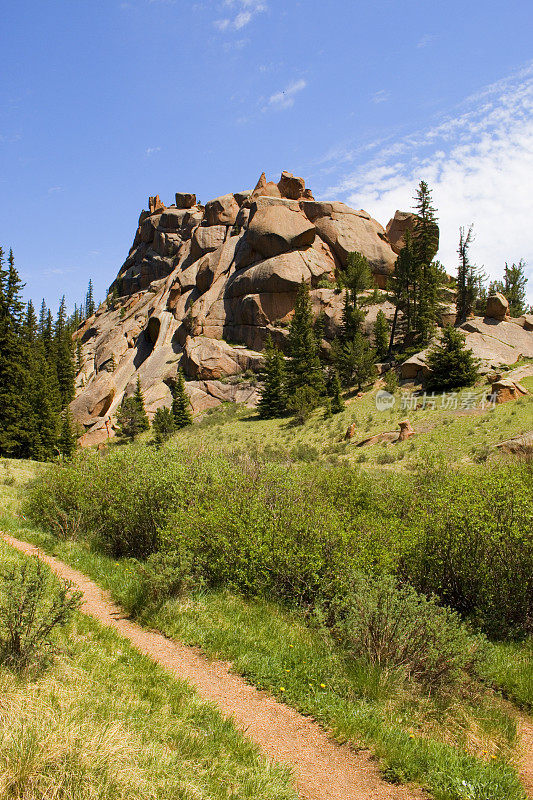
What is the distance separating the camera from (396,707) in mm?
5137

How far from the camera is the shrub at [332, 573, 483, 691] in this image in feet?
18.7

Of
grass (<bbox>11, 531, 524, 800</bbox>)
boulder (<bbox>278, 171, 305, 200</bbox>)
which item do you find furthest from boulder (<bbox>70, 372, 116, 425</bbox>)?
grass (<bbox>11, 531, 524, 800</bbox>)

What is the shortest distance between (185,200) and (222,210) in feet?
61.3

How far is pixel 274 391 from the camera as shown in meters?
41.4

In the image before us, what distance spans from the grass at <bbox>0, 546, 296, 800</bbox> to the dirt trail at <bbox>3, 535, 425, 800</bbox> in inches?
11.2

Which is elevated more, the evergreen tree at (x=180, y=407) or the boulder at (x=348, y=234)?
the boulder at (x=348, y=234)

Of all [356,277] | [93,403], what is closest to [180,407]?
[93,403]

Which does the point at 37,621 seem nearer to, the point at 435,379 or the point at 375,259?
the point at 435,379

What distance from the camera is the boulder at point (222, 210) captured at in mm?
63253

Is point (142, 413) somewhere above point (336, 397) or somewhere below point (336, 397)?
below

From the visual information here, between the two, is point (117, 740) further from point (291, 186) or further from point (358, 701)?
point (291, 186)

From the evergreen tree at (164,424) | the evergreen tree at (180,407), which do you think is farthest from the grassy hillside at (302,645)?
the evergreen tree at (180,407)

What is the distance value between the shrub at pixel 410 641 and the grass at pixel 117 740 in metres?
2.17

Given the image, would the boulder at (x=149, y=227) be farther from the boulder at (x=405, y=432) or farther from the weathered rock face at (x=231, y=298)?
the boulder at (x=405, y=432)
